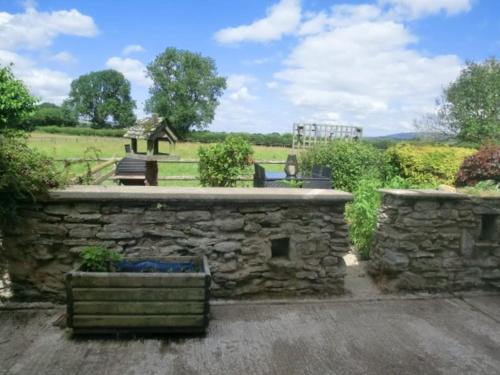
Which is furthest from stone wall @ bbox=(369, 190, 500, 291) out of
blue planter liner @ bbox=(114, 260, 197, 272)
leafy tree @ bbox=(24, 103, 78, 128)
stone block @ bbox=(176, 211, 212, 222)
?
leafy tree @ bbox=(24, 103, 78, 128)

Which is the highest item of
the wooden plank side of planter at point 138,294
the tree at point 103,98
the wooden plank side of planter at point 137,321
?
the tree at point 103,98

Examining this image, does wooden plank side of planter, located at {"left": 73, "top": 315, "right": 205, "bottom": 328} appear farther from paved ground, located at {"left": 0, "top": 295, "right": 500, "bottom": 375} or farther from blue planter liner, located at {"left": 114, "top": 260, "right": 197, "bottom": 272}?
blue planter liner, located at {"left": 114, "top": 260, "right": 197, "bottom": 272}

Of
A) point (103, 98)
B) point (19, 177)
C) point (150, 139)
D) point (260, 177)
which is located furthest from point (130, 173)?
point (103, 98)

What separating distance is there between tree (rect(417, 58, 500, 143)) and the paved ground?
699 inches

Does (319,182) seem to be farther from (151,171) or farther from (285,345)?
(285,345)

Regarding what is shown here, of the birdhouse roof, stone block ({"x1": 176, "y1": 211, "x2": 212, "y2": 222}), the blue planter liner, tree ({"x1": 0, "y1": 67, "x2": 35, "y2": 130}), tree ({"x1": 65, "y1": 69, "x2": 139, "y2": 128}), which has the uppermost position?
tree ({"x1": 65, "y1": 69, "x2": 139, "y2": 128})

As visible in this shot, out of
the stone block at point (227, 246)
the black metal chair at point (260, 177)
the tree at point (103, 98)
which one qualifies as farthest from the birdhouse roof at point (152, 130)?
the tree at point (103, 98)

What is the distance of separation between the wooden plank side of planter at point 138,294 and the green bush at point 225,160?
181 inches

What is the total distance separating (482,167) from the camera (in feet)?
20.9

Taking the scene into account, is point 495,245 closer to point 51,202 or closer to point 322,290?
point 322,290

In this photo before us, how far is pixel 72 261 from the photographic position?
11.7 feet

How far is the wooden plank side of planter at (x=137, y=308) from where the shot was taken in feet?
9.70

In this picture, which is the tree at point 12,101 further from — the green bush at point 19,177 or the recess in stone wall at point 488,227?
the recess in stone wall at point 488,227

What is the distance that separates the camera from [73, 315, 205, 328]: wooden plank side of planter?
2.96 m
